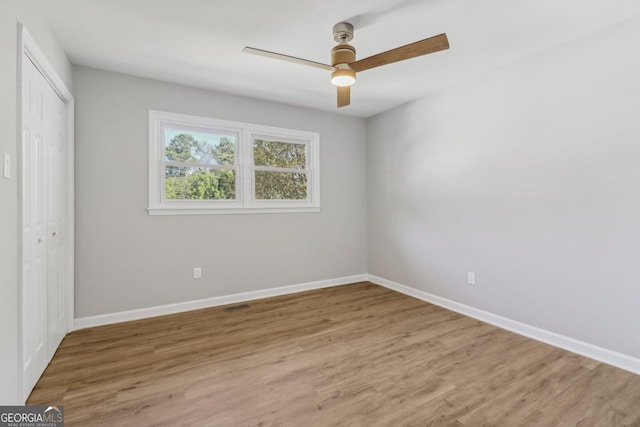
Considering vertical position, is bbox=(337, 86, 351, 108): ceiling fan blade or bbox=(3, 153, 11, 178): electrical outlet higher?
bbox=(337, 86, 351, 108): ceiling fan blade

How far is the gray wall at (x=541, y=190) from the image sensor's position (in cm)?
217

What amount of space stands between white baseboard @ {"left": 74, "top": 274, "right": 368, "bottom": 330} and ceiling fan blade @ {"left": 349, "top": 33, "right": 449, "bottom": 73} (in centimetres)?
280

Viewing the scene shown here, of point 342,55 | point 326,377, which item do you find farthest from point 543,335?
point 342,55

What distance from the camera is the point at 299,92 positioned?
3510mm

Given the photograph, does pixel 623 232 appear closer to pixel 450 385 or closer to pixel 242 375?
pixel 450 385

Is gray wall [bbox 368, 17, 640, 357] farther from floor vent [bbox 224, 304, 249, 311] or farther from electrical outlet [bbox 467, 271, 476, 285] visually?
floor vent [bbox 224, 304, 249, 311]

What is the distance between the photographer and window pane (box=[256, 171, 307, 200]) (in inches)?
152

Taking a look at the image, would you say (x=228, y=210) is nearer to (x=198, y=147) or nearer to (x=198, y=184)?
(x=198, y=184)

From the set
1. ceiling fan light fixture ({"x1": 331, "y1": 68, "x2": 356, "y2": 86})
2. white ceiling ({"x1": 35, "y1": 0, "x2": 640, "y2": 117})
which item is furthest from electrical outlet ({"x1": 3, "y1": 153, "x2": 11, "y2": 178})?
ceiling fan light fixture ({"x1": 331, "y1": 68, "x2": 356, "y2": 86})

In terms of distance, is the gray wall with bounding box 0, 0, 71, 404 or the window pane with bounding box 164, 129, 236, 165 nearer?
the gray wall with bounding box 0, 0, 71, 404

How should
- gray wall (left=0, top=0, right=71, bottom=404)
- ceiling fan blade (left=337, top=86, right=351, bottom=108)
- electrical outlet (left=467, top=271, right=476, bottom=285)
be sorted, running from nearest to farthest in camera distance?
1. gray wall (left=0, top=0, right=71, bottom=404)
2. ceiling fan blade (left=337, top=86, right=351, bottom=108)
3. electrical outlet (left=467, top=271, right=476, bottom=285)

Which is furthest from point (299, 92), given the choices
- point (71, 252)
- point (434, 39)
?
point (71, 252)

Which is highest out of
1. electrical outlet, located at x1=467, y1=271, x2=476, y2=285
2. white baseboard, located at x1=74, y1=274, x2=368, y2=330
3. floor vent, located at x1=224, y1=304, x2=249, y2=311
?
electrical outlet, located at x1=467, y1=271, x2=476, y2=285

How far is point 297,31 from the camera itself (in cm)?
230
